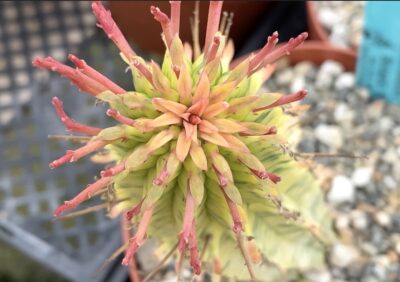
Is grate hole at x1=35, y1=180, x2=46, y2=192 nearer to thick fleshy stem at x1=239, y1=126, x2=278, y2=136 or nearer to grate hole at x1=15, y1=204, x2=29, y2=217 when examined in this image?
grate hole at x1=15, y1=204, x2=29, y2=217

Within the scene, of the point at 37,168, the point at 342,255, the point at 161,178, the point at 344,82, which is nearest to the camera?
the point at 161,178

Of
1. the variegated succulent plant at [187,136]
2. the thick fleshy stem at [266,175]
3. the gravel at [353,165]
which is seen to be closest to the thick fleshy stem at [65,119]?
the variegated succulent plant at [187,136]

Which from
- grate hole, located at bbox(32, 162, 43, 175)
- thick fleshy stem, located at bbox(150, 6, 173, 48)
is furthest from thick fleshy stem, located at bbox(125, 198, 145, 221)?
grate hole, located at bbox(32, 162, 43, 175)

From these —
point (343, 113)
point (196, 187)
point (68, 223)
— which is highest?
point (196, 187)

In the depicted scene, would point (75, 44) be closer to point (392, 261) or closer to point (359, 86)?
point (359, 86)

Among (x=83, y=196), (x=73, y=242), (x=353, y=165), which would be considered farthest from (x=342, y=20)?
(x=83, y=196)

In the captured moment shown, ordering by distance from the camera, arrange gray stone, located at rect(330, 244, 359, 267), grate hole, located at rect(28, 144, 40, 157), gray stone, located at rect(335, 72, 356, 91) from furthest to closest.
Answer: grate hole, located at rect(28, 144, 40, 157), gray stone, located at rect(335, 72, 356, 91), gray stone, located at rect(330, 244, 359, 267)

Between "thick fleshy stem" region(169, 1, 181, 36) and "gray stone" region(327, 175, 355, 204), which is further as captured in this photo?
"gray stone" region(327, 175, 355, 204)

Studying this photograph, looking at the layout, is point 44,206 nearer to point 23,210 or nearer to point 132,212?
point 23,210
